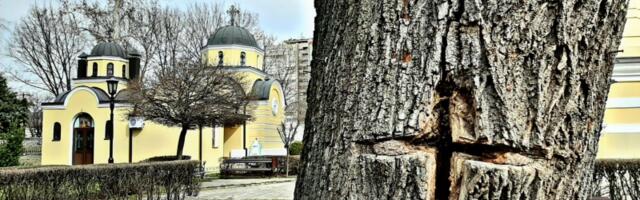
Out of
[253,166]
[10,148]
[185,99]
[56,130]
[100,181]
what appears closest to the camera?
[100,181]

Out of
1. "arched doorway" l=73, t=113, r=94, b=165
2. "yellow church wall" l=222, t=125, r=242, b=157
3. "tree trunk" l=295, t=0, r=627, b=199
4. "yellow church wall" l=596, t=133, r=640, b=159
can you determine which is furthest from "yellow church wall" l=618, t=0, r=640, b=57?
"arched doorway" l=73, t=113, r=94, b=165

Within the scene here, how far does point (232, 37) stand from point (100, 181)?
23.1 meters

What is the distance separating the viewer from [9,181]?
748cm

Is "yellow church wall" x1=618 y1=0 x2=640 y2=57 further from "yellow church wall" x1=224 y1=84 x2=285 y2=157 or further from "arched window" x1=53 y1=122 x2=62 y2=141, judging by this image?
"arched window" x1=53 y1=122 x2=62 y2=141

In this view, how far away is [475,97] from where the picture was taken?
4.24 feet

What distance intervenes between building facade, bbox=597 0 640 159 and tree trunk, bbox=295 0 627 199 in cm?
956

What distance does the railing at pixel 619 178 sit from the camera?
8.15 m

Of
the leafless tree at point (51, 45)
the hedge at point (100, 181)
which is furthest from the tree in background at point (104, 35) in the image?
the hedge at point (100, 181)

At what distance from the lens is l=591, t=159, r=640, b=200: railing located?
8.15 meters

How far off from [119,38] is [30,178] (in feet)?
102

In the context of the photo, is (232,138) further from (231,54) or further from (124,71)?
(124,71)

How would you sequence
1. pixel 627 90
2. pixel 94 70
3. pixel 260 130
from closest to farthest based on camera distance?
pixel 627 90 → pixel 94 70 → pixel 260 130

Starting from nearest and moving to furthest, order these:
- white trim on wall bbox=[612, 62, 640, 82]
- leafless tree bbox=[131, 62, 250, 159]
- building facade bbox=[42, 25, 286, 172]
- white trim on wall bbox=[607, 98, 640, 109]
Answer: white trim on wall bbox=[612, 62, 640, 82]
white trim on wall bbox=[607, 98, 640, 109]
leafless tree bbox=[131, 62, 250, 159]
building facade bbox=[42, 25, 286, 172]

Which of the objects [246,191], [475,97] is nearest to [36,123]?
[246,191]
